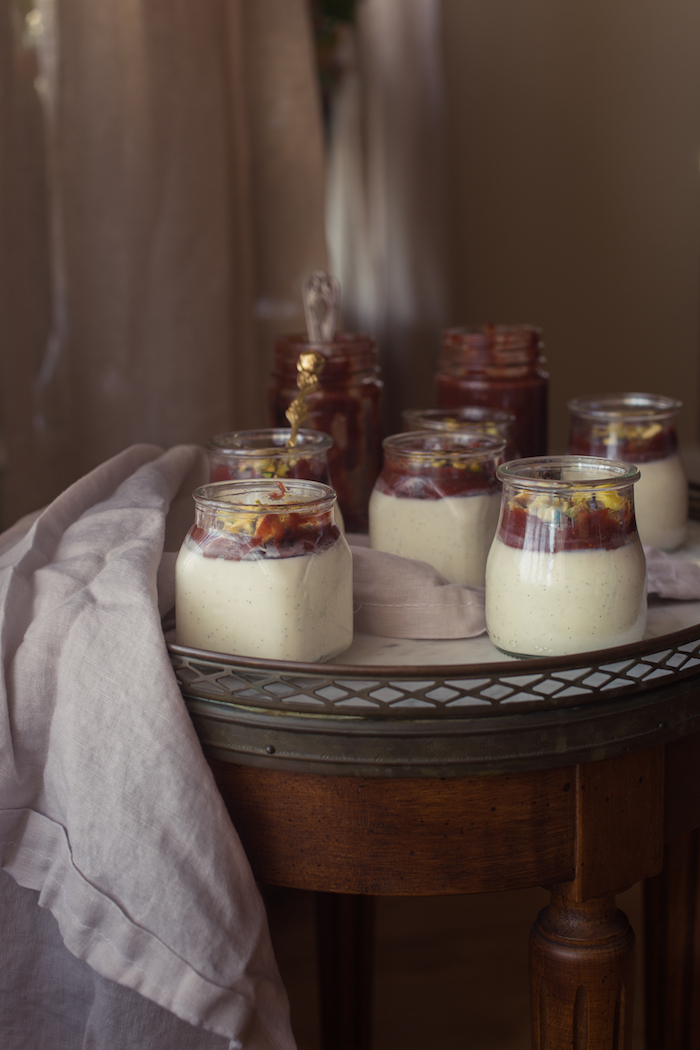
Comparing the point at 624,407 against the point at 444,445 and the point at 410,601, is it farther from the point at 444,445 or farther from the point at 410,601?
the point at 410,601

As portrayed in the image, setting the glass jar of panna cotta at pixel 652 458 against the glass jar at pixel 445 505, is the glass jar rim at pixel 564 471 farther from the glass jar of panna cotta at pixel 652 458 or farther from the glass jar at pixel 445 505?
the glass jar of panna cotta at pixel 652 458

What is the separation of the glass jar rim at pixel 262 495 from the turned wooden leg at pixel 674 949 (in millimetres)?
536

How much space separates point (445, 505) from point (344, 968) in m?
0.64

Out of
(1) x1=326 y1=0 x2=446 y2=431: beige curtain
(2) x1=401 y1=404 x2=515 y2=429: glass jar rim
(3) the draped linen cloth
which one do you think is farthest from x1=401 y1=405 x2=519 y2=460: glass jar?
(1) x1=326 y1=0 x2=446 y2=431: beige curtain

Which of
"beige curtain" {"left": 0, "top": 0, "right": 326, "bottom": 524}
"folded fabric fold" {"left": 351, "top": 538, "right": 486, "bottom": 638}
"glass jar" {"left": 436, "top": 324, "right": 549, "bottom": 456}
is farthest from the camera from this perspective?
"beige curtain" {"left": 0, "top": 0, "right": 326, "bottom": 524}

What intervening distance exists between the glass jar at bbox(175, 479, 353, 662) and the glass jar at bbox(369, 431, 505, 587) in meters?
0.14

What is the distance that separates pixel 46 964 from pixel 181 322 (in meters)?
1.01

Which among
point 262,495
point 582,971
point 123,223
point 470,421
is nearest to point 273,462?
point 262,495

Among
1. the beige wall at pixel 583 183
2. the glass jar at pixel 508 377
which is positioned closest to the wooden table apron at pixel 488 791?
the glass jar at pixel 508 377

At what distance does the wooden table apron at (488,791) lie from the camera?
2.02 ft

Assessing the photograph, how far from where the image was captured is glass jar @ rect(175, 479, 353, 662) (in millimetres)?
668

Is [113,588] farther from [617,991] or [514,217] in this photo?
[514,217]

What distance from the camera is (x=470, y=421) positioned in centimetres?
94

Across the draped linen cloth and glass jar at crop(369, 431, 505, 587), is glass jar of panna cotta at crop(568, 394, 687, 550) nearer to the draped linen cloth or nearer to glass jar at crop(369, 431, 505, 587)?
glass jar at crop(369, 431, 505, 587)
